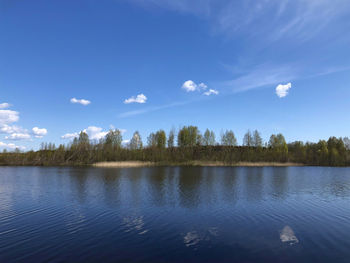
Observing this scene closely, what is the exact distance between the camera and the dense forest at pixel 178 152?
297ft

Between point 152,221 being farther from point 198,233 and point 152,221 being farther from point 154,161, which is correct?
point 154,161

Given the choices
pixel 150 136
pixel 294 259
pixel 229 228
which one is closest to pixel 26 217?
pixel 229 228

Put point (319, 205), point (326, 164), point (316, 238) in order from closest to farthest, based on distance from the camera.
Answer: point (316, 238) → point (319, 205) → point (326, 164)

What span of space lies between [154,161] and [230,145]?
4947cm

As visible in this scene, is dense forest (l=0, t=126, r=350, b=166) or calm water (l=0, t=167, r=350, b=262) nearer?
calm water (l=0, t=167, r=350, b=262)

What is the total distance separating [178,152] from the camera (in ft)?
340

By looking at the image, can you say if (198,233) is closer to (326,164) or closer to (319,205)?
(319,205)

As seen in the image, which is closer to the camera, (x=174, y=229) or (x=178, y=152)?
(x=174, y=229)

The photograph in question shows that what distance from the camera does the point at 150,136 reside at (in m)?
124

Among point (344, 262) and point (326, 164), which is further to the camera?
Result: point (326, 164)

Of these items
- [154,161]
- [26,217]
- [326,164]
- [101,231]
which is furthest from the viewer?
[326,164]

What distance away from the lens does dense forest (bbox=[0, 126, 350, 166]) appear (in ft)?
297

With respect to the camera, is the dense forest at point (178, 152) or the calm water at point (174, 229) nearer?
the calm water at point (174, 229)

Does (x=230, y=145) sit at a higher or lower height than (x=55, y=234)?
higher
